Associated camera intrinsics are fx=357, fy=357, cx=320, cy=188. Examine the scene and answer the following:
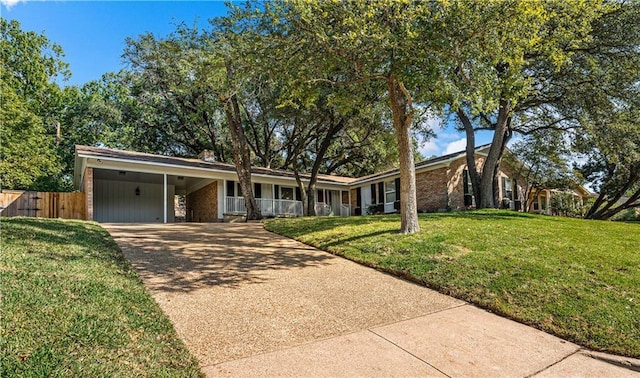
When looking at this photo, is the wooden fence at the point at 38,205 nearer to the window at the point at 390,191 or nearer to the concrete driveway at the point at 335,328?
the concrete driveway at the point at 335,328

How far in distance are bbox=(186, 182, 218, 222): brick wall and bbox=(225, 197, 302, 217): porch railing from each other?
827mm

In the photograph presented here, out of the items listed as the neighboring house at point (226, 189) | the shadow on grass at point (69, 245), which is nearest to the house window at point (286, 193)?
the neighboring house at point (226, 189)

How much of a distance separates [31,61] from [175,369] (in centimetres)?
3318

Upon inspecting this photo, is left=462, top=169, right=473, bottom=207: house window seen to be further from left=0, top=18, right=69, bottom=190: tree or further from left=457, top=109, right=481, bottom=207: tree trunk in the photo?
left=0, top=18, right=69, bottom=190: tree

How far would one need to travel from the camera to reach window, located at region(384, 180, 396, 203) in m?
21.3

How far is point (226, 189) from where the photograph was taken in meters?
19.3

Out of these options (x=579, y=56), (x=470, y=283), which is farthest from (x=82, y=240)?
(x=579, y=56)

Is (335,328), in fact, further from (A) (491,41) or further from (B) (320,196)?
(B) (320,196)

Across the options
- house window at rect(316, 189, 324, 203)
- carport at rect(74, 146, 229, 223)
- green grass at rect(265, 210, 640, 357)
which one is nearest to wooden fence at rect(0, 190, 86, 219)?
carport at rect(74, 146, 229, 223)

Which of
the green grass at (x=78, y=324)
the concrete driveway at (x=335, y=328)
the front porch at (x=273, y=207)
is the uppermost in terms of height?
the front porch at (x=273, y=207)

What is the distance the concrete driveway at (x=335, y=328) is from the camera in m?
3.34

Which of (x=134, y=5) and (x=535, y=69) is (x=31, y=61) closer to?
(x=134, y=5)

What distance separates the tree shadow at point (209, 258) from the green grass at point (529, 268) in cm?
103

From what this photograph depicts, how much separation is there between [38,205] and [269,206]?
1050 centimetres
